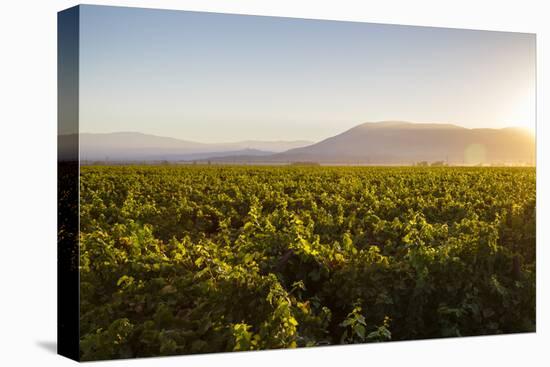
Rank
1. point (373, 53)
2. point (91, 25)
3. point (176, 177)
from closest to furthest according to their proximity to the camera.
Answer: point (91, 25), point (176, 177), point (373, 53)

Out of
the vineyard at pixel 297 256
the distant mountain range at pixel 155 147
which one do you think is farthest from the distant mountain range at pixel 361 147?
the vineyard at pixel 297 256

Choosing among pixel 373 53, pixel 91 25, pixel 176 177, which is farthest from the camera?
pixel 373 53

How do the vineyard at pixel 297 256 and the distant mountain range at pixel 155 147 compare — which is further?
the vineyard at pixel 297 256

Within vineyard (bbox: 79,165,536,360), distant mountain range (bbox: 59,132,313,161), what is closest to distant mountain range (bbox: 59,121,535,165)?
distant mountain range (bbox: 59,132,313,161)

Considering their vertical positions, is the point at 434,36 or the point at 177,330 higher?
the point at 434,36

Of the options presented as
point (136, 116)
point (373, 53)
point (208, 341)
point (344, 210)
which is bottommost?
point (208, 341)

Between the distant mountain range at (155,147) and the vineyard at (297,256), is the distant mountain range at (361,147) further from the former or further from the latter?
the vineyard at (297,256)

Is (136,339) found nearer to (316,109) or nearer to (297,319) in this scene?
(297,319)

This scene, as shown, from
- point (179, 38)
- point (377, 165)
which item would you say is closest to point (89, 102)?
point (179, 38)

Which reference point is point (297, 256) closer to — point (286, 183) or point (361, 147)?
point (286, 183)
